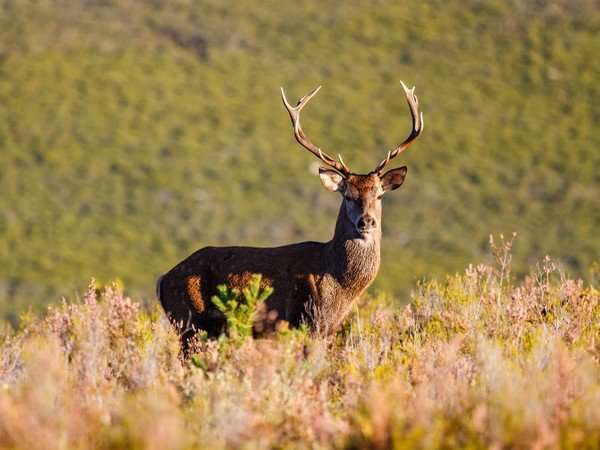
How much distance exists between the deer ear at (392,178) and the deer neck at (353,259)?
Answer: 1.82ft

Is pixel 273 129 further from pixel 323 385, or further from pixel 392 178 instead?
pixel 323 385

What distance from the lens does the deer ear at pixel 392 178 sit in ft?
31.4

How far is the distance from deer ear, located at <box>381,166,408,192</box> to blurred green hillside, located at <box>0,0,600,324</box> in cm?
2835

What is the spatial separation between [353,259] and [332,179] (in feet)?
3.07

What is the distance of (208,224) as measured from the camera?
46.3 metres

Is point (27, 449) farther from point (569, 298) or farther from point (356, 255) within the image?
point (569, 298)

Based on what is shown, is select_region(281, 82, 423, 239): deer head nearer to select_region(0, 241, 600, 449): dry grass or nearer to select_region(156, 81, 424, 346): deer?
select_region(156, 81, 424, 346): deer

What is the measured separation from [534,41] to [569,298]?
53485mm

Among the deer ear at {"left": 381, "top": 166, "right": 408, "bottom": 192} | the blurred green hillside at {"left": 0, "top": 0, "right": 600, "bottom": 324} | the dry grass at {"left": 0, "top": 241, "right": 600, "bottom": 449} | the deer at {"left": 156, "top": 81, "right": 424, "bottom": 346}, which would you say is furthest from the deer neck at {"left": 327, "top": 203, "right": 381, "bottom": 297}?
the blurred green hillside at {"left": 0, "top": 0, "right": 600, "bottom": 324}

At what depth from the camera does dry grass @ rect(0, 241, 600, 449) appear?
18.2 feet

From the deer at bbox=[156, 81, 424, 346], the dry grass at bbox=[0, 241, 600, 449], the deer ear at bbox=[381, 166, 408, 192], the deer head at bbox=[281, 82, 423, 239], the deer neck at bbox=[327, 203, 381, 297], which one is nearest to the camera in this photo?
the dry grass at bbox=[0, 241, 600, 449]

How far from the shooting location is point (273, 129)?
5438 cm

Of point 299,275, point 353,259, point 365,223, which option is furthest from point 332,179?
point 299,275

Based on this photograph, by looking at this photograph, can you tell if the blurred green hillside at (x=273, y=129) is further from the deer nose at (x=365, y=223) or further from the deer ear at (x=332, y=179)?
the deer nose at (x=365, y=223)
